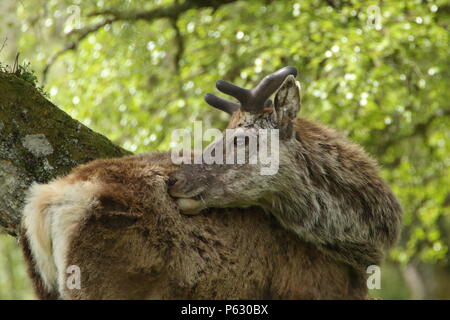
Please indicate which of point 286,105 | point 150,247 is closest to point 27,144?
point 150,247

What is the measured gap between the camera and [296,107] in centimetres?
502

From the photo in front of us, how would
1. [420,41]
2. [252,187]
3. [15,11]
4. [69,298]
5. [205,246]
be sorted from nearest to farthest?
[69,298] → [205,246] → [252,187] → [420,41] → [15,11]

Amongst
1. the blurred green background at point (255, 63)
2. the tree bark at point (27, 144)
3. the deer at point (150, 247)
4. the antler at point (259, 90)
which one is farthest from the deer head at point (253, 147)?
the blurred green background at point (255, 63)

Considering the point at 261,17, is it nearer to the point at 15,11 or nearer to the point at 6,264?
the point at 15,11

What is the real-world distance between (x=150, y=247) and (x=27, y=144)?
4.17ft

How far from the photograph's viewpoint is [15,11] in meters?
10.3

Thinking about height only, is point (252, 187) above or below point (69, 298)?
above

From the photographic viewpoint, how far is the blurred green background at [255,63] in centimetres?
877

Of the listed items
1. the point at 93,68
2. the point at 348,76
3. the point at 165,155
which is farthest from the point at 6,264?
the point at 165,155

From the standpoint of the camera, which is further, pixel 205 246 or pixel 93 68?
pixel 93 68

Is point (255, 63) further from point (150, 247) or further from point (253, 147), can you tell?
point (150, 247)

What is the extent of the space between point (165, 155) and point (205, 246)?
95cm

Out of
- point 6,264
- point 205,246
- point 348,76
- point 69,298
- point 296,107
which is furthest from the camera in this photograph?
point 6,264
